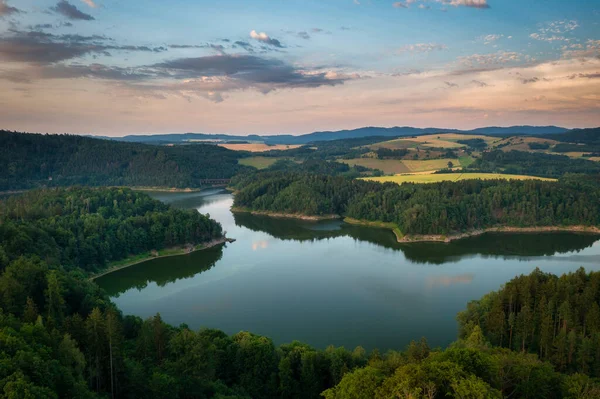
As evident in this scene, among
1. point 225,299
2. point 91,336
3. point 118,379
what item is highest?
point 91,336

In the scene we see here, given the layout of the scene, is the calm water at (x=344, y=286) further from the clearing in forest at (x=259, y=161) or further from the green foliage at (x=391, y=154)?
the clearing in forest at (x=259, y=161)

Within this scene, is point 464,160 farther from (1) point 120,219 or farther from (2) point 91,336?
A: (2) point 91,336

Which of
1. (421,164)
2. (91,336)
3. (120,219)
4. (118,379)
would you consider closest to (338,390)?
(118,379)

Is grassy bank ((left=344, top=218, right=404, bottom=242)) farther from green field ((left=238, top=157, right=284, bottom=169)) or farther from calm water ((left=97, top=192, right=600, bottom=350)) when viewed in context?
green field ((left=238, top=157, right=284, bottom=169))

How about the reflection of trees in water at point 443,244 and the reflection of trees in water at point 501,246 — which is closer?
the reflection of trees in water at point 501,246

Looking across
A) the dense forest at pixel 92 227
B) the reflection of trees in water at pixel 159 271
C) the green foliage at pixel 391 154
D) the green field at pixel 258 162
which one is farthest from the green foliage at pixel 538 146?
the reflection of trees in water at pixel 159 271

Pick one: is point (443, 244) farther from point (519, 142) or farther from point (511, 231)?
point (519, 142)
